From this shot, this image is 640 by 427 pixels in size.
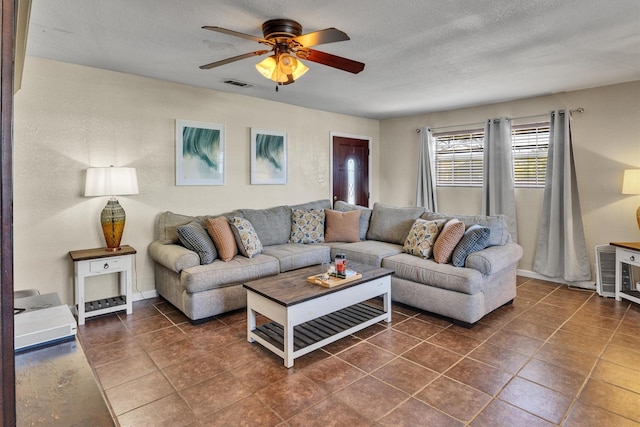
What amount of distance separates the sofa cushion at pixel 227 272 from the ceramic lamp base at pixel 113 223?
77cm

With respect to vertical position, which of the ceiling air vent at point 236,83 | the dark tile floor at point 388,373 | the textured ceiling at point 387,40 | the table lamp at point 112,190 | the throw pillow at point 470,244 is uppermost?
the ceiling air vent at point 236,83

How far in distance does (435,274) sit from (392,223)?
133 centimetres

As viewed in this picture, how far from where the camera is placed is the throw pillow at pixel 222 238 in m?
3.67

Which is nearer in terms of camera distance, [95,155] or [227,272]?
[227,272]

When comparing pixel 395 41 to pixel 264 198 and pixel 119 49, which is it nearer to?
pixel 119 49

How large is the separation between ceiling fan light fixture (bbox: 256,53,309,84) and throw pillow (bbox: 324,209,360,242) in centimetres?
250

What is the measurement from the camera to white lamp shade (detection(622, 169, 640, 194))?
12.2 ft

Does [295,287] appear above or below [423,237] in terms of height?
below

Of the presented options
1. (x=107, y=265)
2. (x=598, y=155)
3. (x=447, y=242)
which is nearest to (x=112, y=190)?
(x=107, y=265)

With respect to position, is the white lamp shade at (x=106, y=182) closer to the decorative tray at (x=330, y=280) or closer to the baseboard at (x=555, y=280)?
the decorative tray at (x=330, y=280)

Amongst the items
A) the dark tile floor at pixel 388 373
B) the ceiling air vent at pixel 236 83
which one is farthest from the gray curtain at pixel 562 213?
the ceiling air vent at pixel 236 83

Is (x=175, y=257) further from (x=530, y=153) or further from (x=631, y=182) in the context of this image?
(x=631, y=182)

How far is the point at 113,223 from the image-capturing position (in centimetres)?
339

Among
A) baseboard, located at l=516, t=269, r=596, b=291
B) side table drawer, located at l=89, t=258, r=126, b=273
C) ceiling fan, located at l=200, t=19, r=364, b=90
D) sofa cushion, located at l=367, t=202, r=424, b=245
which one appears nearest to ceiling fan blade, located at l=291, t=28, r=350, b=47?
ceiling fan, located at l=200, t=19, r=364, b=90
